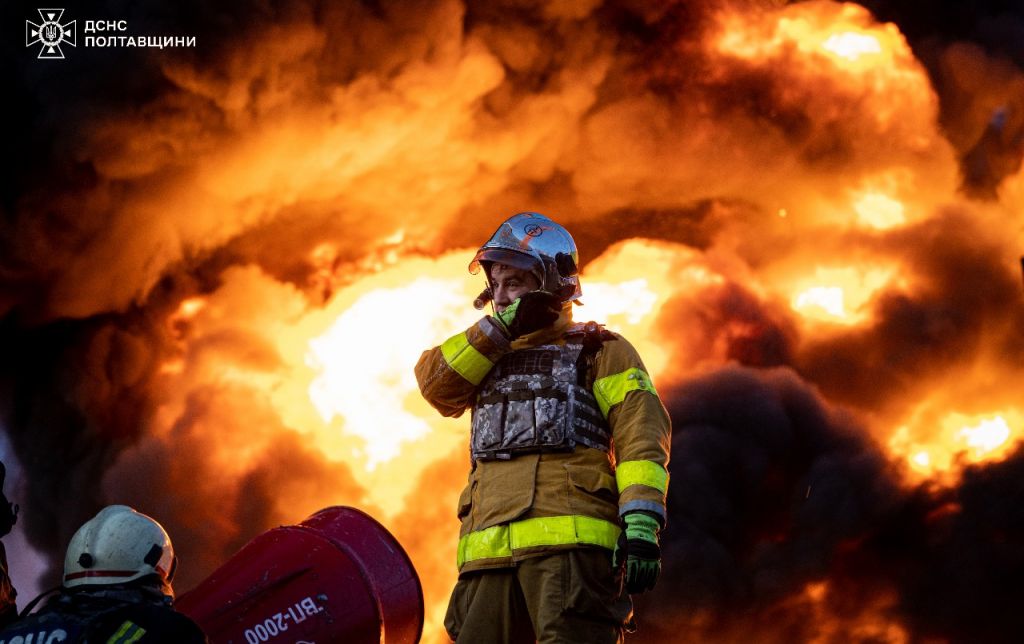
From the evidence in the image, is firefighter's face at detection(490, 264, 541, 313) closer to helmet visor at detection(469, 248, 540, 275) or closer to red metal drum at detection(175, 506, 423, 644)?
helmet visor at detection(469, 248, 540, 275)

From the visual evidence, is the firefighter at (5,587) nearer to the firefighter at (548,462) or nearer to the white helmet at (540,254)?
the firefighter at (548,462)

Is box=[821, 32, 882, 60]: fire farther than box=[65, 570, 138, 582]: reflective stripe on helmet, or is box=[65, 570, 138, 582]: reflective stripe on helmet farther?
box=[821, 32, 882, 60]: fire

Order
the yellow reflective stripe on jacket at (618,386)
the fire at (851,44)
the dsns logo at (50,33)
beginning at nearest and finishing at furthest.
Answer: the yellow reflective stripe on jacket at (618,386) → the dsns logo at (50,33) → the fire at (851,44)

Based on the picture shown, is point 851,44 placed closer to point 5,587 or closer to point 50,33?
point 50,33

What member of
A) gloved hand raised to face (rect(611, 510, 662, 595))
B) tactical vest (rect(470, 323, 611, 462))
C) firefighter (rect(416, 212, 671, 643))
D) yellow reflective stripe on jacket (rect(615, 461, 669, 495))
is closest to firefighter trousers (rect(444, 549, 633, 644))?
firefighter (rect(416, 212, 671, 643))

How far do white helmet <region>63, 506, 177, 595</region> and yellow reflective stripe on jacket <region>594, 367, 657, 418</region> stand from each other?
153cm

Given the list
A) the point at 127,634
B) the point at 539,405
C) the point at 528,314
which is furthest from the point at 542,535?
the point at 127,634

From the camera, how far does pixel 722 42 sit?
18344mm

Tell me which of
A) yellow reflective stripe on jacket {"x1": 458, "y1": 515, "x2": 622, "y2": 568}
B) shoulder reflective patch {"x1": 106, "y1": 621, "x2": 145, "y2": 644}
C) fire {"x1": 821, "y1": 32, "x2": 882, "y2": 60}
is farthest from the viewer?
fire {"x1": 821, "y1": 32, "x2": 882, "y2": 60}

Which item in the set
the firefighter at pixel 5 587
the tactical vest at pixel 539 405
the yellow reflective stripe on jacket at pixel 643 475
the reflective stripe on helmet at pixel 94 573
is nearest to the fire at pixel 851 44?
the tactical vest at pixel 539 405

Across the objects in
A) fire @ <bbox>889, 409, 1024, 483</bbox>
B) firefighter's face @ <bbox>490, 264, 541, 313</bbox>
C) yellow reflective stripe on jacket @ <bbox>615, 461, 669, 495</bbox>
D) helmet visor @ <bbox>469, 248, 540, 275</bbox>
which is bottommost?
yellow reflective stripe on jacket @ <bbox>615, 461, 669, 495</bbox>

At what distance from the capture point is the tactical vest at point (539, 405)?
381cm

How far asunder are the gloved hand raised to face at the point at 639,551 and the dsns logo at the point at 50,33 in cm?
1235

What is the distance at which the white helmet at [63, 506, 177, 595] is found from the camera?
349 centimetres
